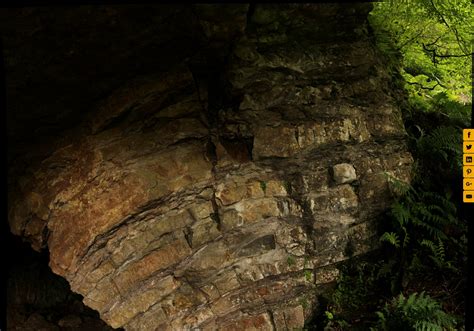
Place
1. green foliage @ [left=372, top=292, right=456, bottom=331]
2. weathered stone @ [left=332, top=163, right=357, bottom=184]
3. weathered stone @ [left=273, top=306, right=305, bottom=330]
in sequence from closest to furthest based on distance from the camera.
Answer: green foliage @ [left=372, top=292, right=456, bottom=331], weathered stone @ [left=273, top=306, right=305, bottom=330], weathered stone @ [left=332, top=163, right=357, bottom=184]

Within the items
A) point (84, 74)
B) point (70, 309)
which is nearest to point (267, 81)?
point (84, 74)

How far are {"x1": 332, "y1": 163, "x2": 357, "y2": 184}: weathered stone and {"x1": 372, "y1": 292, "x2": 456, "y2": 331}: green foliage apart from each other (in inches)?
66.1

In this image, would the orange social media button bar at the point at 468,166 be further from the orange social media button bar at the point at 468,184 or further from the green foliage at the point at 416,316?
the green foliage at the point at 416,316

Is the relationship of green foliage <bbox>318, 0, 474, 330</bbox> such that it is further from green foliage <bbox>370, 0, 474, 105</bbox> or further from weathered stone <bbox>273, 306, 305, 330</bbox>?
weathered stone <bbox>273, 306, 305, 330</bbox>

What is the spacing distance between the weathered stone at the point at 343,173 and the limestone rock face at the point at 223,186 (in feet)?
0.05

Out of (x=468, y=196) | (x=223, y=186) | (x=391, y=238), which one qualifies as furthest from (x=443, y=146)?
(x=223, y=186)

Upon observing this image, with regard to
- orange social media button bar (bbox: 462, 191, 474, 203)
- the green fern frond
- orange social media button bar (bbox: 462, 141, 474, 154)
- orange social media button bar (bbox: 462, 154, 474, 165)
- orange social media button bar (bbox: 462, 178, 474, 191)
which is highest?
orange social media button bar (bbox: 462, 141, 474, 154)

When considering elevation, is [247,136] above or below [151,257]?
above

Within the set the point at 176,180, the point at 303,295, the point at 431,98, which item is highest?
the point at 431,98

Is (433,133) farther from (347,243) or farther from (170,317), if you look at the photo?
(170,317)

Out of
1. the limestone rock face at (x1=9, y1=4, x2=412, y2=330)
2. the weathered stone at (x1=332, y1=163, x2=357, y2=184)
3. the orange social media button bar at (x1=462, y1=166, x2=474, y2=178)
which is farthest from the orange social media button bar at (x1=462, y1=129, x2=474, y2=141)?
the weathered stone at (x1=332, y1=163, x2=357, y2=184)

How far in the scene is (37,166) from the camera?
5703mm

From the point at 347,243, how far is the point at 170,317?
2642 millimetres

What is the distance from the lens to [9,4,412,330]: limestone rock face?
536 centimetres
